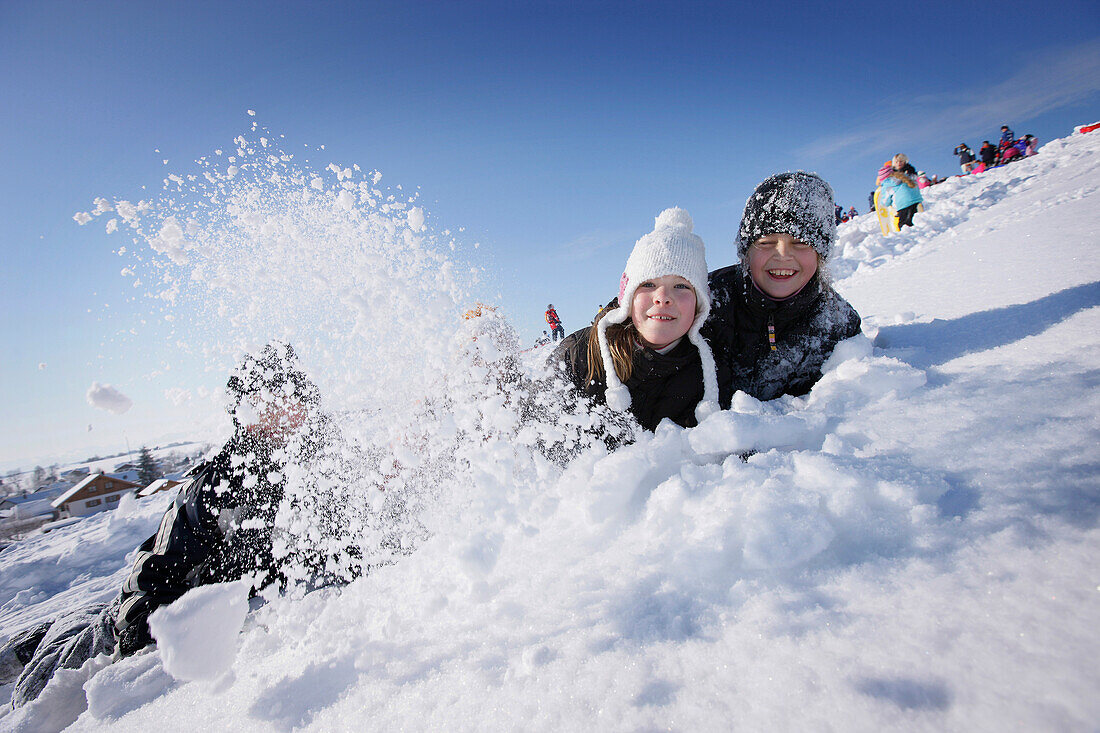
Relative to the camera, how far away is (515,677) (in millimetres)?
948

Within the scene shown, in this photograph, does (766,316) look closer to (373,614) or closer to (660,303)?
(660,303)

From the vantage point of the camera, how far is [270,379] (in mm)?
2758

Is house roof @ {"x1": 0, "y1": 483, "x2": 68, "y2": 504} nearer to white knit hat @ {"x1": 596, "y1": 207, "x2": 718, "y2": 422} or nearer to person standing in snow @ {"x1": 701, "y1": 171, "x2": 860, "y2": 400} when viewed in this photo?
white knit hat @ {"x1": 596, "y1": 207, "x2": 718, "y2": 422}

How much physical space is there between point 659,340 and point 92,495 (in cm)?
5152

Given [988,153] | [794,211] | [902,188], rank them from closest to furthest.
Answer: [794,211]
[902,188]
[988,153]

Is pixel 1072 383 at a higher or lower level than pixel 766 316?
lower

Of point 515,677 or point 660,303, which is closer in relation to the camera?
point 515,677

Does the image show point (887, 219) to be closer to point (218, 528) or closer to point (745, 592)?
point (745, 592)

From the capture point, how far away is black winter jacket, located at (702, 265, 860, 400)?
8.04 feet

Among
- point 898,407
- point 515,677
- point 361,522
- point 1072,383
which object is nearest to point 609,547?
point 515,677

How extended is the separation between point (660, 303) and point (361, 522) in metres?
1.99

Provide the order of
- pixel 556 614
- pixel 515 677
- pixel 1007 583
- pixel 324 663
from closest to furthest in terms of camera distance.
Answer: pixel 1007 583 → pixel 515 677 → pixel 556 614 → pixel 324 663

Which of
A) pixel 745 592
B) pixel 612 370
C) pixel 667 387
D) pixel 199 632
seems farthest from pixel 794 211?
pixel 199 632

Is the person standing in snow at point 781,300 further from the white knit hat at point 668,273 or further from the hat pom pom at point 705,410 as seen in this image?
the hat pom pom at point 705,410
